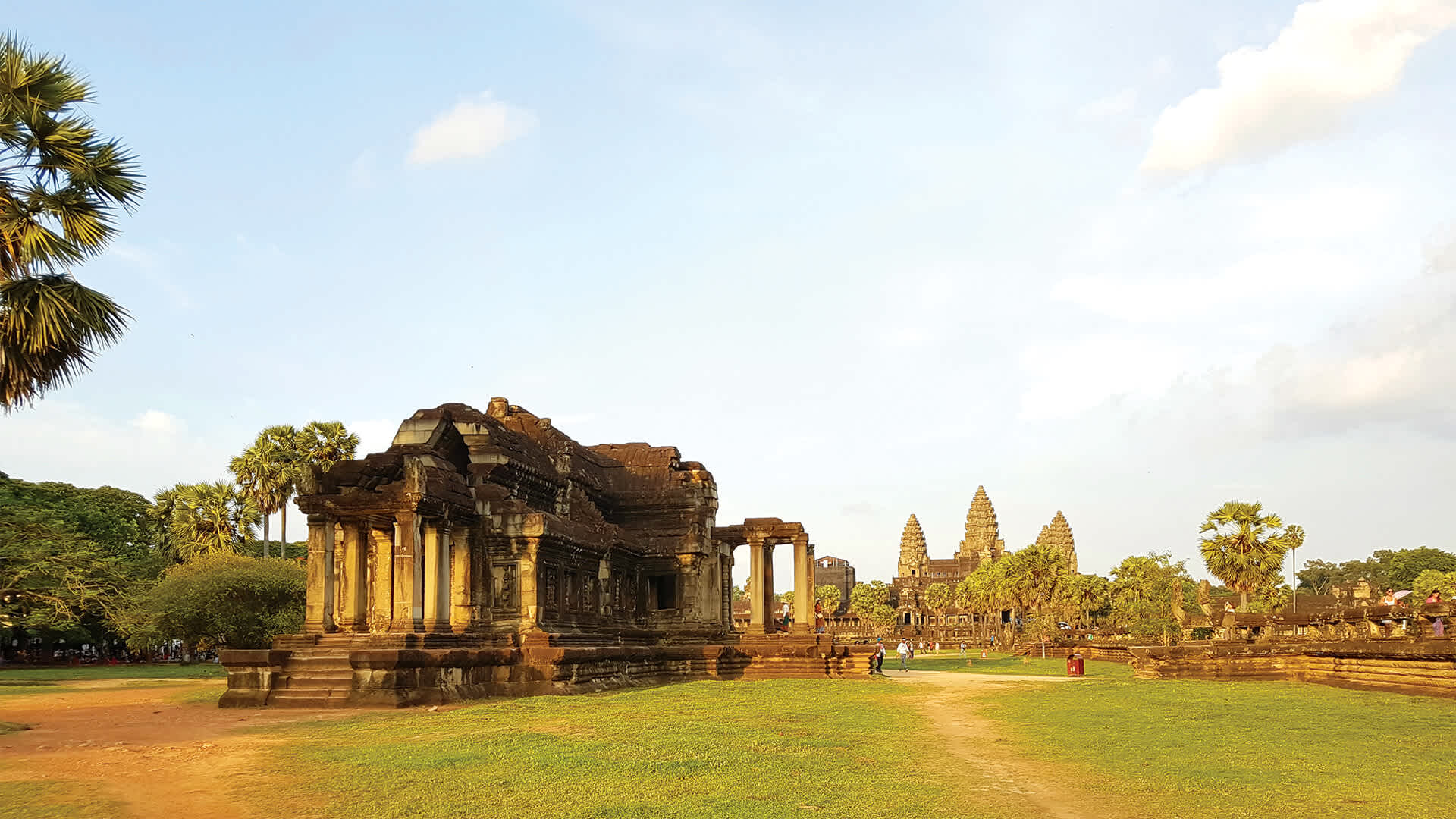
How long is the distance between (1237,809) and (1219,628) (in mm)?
32570

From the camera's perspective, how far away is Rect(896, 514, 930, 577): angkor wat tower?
509 feet

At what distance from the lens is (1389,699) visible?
20.6m

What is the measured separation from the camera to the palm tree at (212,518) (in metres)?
47.7

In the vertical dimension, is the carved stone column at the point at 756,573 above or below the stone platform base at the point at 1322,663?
above

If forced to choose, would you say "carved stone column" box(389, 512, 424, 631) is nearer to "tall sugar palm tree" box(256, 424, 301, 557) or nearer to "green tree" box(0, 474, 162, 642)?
"green tree" box(0, 474, 162, 642)

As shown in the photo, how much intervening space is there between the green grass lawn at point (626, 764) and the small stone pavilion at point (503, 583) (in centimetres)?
326

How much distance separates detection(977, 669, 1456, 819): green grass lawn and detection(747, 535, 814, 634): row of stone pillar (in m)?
11.8

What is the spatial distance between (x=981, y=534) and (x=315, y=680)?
478 feet

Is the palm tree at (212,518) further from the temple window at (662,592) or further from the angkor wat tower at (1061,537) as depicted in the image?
the angkor wat tower at (1061,537)

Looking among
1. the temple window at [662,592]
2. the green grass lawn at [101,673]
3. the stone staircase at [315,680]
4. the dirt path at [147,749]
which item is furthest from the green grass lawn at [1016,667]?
the dirt path at [147,749]

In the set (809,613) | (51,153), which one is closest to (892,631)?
(809,613)

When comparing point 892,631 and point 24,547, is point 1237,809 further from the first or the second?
point 892,631

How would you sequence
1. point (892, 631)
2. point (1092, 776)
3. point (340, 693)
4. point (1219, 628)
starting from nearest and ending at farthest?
point (1092, 776) → point (340, 693) → point (1219, 628) → point (892, 631)

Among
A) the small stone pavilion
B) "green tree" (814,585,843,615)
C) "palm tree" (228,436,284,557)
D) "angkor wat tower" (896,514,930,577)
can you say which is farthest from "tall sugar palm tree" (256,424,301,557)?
"angkor wat tower" (896,514,930,577)
